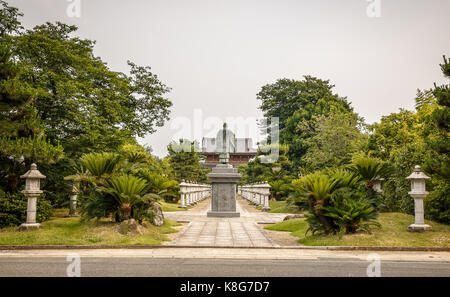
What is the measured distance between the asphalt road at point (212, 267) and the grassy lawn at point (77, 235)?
149 cm

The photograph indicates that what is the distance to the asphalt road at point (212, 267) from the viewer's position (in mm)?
5586

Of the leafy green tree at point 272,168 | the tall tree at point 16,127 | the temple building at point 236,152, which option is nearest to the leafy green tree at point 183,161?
the leafy green tree at point 272,168

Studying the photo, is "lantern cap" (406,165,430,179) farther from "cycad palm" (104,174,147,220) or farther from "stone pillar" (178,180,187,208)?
"stone pillar" (178,180,187,208)

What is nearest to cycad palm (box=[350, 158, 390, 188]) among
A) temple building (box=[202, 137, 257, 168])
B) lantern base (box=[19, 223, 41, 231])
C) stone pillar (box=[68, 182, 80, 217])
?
lantern base (box=[19, 223, 41, 231])

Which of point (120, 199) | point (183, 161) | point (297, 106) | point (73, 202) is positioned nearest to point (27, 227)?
point (120, 199)

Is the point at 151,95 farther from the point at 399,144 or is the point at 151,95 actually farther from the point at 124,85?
the point at 399,144

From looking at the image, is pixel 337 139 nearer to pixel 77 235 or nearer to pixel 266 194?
pixel 266 194

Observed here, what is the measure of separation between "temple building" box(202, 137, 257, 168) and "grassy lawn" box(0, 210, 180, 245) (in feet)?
193

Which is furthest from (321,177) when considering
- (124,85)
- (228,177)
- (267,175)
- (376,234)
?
(267,175)

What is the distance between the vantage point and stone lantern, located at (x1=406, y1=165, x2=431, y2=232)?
9180 mm

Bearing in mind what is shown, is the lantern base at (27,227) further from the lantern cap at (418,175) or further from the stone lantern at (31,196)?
the lantern cap at (418,175)

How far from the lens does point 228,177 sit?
652 inches

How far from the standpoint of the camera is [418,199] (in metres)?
9.45

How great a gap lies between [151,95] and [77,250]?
19.9 metres
